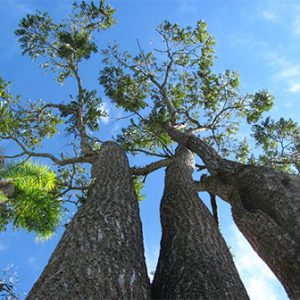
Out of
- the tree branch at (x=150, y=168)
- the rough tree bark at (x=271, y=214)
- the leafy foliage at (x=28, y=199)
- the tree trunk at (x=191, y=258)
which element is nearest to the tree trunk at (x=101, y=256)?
the tree trunk at (x=191, y=258)

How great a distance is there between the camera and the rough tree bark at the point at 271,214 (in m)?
4.04

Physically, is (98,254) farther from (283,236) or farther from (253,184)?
(253,184)

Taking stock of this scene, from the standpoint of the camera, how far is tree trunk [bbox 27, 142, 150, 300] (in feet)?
10.2

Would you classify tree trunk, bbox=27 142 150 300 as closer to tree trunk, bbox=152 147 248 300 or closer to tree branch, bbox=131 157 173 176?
tree trunk, bbox=152 147 248 300

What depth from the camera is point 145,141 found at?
47.6 ft

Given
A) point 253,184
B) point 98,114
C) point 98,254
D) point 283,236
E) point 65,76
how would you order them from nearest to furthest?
point 98,254, point 283,236, point 253,184, point 98,114, point 65,76

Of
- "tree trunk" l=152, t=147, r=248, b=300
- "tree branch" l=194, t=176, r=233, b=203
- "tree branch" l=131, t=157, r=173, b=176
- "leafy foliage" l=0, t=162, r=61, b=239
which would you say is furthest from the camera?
"tree branch" l=131, t=157, r=173, b=176

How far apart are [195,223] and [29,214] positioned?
2.76 m

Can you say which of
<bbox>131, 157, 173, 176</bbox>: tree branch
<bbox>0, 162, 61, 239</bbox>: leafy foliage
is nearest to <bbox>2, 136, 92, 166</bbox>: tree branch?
<bbox>131, 157, 173, 176</bbox>: tree branch

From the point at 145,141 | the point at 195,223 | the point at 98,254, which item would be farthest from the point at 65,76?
the point at 98,254

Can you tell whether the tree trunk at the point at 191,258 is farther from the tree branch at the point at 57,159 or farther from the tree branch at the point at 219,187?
the tree branch at the point at 57,159

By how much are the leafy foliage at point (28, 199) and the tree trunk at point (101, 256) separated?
1160 mm

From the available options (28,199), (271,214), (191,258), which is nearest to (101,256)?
(191,258)

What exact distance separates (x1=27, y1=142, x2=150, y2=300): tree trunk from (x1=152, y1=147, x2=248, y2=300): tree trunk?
0.34 meters
